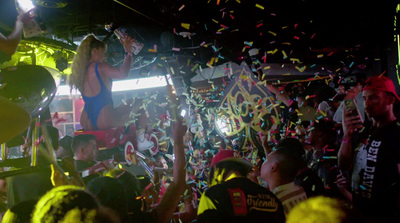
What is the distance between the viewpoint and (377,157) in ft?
9.53

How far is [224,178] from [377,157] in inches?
56.1

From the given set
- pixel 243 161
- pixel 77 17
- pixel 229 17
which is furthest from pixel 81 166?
pixel 229 17

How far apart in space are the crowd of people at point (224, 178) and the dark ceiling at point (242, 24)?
2.73m

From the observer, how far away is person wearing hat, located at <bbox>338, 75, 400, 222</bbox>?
9.11 feet

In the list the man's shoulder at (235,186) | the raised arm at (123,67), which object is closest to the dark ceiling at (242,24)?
the raised arm at (123,67)

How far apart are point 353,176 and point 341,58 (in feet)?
19.6

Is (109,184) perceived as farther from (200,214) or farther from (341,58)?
(341,58)

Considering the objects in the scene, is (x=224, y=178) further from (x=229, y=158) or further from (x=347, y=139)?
(x=347, y=139)

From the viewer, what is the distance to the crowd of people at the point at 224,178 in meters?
1.79

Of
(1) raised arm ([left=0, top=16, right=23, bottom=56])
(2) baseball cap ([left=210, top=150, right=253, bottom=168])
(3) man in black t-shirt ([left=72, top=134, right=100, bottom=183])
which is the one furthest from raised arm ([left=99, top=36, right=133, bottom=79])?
(2) baseball cap ([left=210, top=150, right=253, bottom=168])

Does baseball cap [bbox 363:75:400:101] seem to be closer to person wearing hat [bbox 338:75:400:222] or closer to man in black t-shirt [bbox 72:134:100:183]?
person wearing hat [bbox 338:75:400:222]

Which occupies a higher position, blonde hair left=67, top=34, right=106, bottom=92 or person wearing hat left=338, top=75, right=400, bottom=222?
blonde hair left=67, top=34, right=106, bottom=92

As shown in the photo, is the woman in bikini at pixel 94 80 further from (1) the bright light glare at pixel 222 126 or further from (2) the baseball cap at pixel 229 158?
(1) the bright light glare at pixel 222 126

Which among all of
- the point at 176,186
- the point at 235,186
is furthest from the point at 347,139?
the point at 176,186
